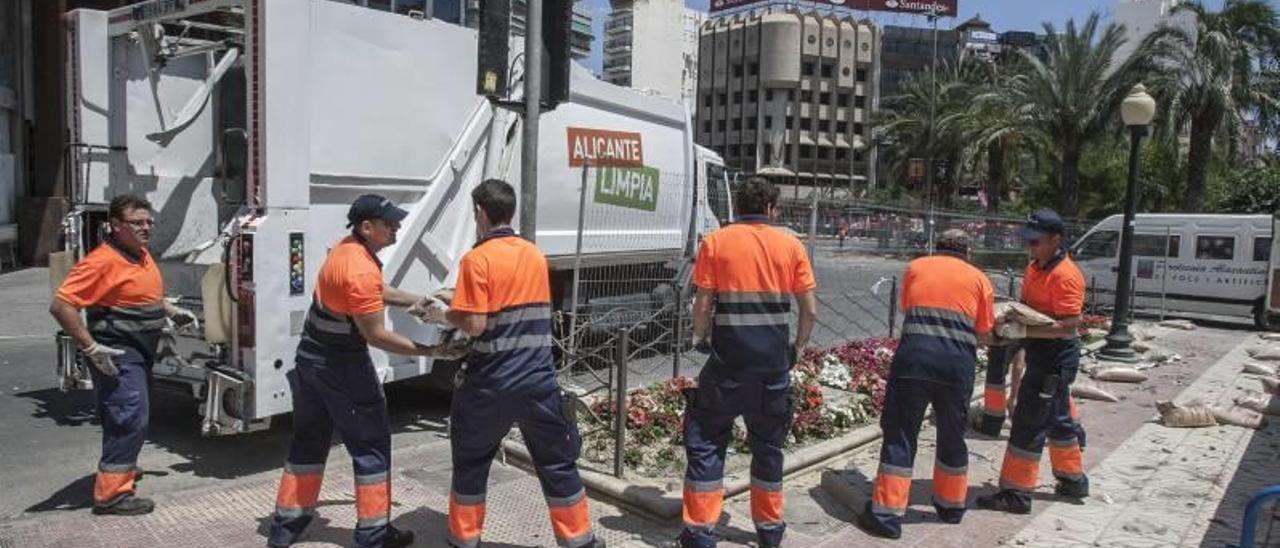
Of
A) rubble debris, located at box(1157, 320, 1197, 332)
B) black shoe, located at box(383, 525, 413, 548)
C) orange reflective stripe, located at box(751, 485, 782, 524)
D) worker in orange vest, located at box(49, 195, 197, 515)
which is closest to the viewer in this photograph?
black shoe, located at box(383, 525, 413, 548)

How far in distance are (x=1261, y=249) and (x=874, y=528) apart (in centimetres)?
1473

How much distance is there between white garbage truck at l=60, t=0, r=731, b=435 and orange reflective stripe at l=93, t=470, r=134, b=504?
2.32ft

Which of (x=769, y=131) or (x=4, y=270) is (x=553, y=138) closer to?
(x=4, y=270)

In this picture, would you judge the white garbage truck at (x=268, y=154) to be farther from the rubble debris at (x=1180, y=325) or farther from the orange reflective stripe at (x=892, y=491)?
the rubble debris at (x=1180, y=325)

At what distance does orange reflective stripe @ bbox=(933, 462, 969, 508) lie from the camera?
5.18 metres

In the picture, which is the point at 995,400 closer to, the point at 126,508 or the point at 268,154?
the point at 268,154

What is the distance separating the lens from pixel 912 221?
18500 millimetres

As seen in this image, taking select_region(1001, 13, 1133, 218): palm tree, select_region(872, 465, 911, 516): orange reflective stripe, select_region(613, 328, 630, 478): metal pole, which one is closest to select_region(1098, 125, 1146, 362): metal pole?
select_region(872, 465, 911, 516): orange reflective stripe

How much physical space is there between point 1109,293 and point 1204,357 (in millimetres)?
5293

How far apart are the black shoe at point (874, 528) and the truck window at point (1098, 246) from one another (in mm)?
15220

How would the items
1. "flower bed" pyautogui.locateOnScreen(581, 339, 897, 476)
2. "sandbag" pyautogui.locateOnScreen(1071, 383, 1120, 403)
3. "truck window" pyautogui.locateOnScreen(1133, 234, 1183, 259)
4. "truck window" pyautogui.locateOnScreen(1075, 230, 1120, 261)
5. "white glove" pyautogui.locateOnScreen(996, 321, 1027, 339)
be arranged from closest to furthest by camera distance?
"white glove" pyautogui.locateOnScreen(996, 321, 1027, 339)
"flower bed" pyautogui.locateOnScreen(581, 339, 897, 476)
"sandbag" pyautogui.locateOnScreen(1071, 383, 1120, 403)
"truck window" pyautogui.locateOnScreen(1133, 234, 1183, 259)
"truck window" pyautogui.locateOnScreen(1075, 230, 1120, 261)

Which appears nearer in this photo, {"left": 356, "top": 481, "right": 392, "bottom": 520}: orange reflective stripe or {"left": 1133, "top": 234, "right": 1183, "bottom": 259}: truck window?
{"left": 356, "top": 481, "right": 392, "bottom": 520}: orange reflective stripe

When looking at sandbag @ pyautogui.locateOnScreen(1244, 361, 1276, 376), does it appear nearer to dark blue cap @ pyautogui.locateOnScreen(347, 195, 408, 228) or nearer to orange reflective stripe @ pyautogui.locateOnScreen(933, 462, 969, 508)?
orange reflective stripe @ pyautogui.locateOnScreen(933, 462, 969, 508)

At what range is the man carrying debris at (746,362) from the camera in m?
4.46
